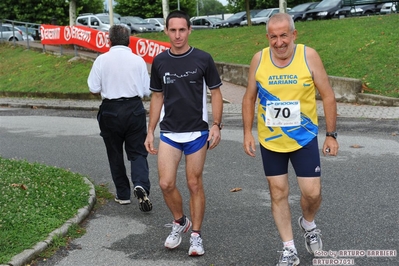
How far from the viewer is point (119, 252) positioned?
563 centimetres

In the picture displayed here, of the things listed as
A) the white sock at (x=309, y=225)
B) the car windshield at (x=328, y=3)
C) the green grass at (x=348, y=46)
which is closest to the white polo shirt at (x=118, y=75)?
the white sock at (x=309, y=225)

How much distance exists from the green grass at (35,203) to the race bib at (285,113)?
229cm

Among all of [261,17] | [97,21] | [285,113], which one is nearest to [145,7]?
[261,17]

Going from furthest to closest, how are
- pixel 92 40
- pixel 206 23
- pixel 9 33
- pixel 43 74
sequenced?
pixel 206 23
pixel 9 33
pixel 43 74
pixel 92 40

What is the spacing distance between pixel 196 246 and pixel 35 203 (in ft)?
6.93

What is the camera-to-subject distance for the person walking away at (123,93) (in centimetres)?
680

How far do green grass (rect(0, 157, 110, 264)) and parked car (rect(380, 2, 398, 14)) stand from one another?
23.5 meters

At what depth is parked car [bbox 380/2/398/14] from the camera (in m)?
29.0

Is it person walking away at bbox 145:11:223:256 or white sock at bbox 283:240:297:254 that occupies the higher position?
person walking away at bbox 145:11:223:256

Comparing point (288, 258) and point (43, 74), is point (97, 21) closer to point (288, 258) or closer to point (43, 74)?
point (43, 74)

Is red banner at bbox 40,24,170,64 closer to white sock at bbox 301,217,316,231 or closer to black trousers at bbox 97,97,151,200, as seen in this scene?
black trousers at bbox 97,97,151,200

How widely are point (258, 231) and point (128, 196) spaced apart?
190 centimetres

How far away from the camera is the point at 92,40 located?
2331 cm

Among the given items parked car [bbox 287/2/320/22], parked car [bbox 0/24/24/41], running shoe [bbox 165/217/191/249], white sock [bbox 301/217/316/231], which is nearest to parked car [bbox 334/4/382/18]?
parked car [bbox 287/2/320/22]
